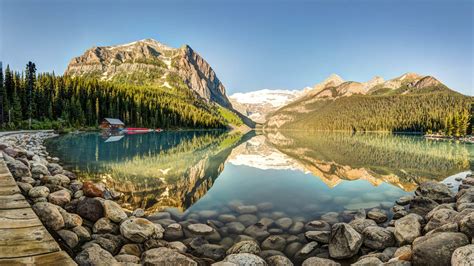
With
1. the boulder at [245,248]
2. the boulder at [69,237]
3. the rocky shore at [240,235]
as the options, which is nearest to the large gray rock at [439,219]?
the rocky shore at [240,235]

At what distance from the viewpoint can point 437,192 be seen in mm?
18484

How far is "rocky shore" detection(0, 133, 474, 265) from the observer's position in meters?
8.75

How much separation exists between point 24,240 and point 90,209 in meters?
6.65

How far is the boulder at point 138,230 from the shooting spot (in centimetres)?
1123

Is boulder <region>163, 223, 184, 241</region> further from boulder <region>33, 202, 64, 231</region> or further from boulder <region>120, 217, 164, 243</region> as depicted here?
boulder <region>33, 202, 64, 231</region>

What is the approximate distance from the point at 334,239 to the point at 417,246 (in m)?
3.02

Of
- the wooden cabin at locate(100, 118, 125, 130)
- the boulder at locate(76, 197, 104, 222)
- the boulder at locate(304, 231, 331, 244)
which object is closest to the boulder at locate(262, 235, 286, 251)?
the boulder at locate(304, 231, 331, 244)

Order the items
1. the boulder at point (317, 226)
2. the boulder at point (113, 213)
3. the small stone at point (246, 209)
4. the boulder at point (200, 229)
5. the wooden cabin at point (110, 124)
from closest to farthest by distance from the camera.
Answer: the boulder at point (113, 213), the boulder at point (200, 229), the boulder at point (317, 226), the small stone at point (246, 209), the wooden cabin at point (110, 124)

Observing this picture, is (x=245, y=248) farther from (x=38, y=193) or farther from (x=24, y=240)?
(x=38, y=193)

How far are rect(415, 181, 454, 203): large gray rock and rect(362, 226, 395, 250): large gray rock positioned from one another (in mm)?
8653

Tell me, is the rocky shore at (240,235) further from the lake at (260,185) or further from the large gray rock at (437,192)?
the large gray rock at (437,192)

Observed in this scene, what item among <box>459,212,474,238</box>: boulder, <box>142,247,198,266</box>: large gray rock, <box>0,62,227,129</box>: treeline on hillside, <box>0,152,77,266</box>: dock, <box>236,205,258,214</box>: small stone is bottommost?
<box>236,205,258,214</box>: small stone

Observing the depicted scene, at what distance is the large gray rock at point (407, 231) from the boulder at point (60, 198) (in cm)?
1383

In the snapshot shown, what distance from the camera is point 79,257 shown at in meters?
8.52
